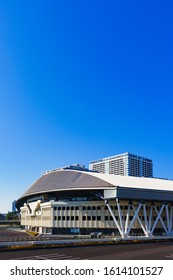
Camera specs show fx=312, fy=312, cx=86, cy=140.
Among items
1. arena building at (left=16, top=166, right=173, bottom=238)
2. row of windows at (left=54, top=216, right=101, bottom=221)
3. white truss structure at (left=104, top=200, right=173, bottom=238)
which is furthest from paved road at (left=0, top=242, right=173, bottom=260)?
row of windows at (left=54, top=216, right=101, bottom=221)

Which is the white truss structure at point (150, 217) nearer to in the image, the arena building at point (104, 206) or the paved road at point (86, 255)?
Result: the arena building at point (104, 206)

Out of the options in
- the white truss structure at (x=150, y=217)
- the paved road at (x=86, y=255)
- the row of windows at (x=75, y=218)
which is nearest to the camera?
the paved road at (x=86, y=255)

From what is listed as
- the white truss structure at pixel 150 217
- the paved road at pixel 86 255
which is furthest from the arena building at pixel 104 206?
the paved road at pixel 86 255

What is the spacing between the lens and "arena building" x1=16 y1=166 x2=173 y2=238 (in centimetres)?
5794

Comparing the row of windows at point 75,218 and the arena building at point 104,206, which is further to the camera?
the row of windows at point 75,218

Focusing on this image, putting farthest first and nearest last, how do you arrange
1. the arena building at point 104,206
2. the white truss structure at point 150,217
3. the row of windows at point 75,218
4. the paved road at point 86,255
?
the row of windows at point 75,218 < the white truss structure at point 150,217 < the arena building at point 104,206 < the paved road at point 86,255

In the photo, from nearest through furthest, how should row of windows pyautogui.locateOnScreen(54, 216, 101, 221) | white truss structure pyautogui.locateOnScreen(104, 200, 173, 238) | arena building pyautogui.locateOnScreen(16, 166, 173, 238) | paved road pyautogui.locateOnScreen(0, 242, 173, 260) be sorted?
paved road pyautogui.locateOnScreen(0, 242, 173, 260) → arena building pyautogui.locateOnScreen(16, 166, 173, 238) → white truss structure pyautogui.locateOnScreen(104, 200, 173, 238) → row of windows pyautogui.locateOnScreen(54, 216, 101, 221)

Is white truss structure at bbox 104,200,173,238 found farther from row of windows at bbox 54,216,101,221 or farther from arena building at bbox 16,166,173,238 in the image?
row of windows at bbox 54,216,101,221

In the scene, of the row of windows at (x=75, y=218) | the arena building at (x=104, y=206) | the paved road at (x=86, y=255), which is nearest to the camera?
the paved road at (x=86, y=255)

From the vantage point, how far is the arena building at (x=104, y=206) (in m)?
57.9

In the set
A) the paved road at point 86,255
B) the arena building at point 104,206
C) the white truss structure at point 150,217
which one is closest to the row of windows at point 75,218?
the arena building at point 104,206

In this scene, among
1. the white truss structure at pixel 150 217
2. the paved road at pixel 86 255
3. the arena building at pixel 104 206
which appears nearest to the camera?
the paved road at pixel 86 255
